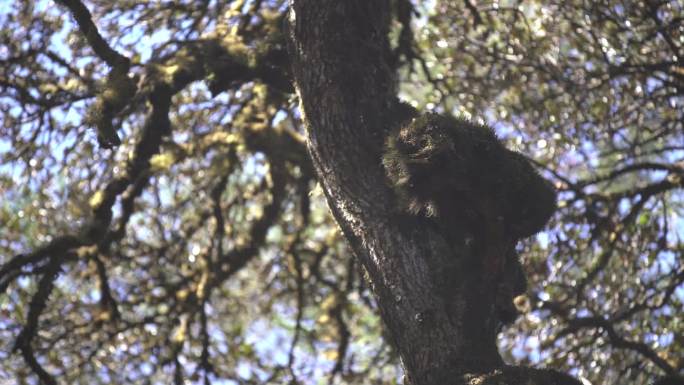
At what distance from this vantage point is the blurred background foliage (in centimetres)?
638

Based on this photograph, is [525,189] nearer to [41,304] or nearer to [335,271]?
[41,304]

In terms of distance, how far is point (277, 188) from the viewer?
7930mm

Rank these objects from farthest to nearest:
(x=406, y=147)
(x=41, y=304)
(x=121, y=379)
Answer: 1. (x=121, y=379)
2. (x=41, y=304)
3. (x=406, y=147)

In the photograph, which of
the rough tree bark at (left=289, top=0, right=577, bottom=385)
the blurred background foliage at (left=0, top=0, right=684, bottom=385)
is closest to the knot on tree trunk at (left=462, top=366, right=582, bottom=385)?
the rough tree bark at (left=289, top=0, right=577, bottom=385)

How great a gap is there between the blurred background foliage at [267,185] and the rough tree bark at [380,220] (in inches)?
→ 36.0

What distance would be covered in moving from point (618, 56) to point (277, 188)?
289 cm

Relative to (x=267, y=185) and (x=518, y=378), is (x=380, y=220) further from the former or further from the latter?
(x=267, y=185)

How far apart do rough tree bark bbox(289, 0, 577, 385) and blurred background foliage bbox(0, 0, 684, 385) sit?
0.92 metres

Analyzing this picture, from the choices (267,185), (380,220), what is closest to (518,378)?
(380,220)

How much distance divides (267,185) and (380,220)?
4140 millimetres

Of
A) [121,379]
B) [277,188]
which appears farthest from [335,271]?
[121,379]

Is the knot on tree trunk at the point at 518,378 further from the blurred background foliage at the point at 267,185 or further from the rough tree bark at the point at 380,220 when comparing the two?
the blurred background foliage at the point at 267,185

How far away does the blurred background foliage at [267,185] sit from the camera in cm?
638

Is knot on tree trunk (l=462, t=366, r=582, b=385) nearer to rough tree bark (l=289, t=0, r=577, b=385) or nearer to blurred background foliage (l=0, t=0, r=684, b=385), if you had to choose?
rough tree bark (l=289, t=0, r=577, b=385)
